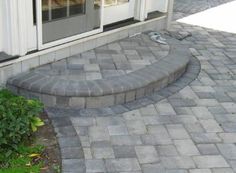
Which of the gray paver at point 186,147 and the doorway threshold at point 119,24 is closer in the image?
the gray paver at point 186,147

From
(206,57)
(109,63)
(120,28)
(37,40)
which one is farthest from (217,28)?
(37,40)

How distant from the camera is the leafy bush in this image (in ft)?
11.9

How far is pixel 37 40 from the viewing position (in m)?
5.02

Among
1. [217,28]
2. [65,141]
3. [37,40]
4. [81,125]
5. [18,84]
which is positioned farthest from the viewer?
[217,28]

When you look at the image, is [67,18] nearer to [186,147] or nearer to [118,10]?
[118,10]

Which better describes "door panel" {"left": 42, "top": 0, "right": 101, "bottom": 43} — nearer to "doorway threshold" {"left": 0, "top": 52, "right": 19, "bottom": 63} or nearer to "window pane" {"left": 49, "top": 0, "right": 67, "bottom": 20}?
"window pane" {"left": 49, "top": 0, "right": 67, "bottom": 20}

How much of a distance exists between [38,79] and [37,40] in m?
0.58

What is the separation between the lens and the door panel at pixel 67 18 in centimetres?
518

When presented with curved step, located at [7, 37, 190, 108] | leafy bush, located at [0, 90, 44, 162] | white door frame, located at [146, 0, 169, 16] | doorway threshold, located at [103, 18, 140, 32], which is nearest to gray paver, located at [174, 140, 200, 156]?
curved step, located at [7, 37, 190, 108]

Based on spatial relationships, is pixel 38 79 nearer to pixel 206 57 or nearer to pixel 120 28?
pixel 120 28

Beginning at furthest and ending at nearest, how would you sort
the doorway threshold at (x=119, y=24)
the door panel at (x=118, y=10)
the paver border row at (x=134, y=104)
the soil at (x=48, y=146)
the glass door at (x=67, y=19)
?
the door panel at (x=118, y=10) < the doorway threshold at (x=119, y=24) < the glass door at (x=67, y=19) < the paver border row at (x=134, y=104) < the soil at (x=48, y=146)

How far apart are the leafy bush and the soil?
13 cm

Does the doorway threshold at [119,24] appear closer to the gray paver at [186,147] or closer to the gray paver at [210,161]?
the gray paver at [186,147]

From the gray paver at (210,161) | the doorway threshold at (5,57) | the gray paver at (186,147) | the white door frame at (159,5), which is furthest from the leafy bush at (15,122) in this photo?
the white door frame at (159,5)
